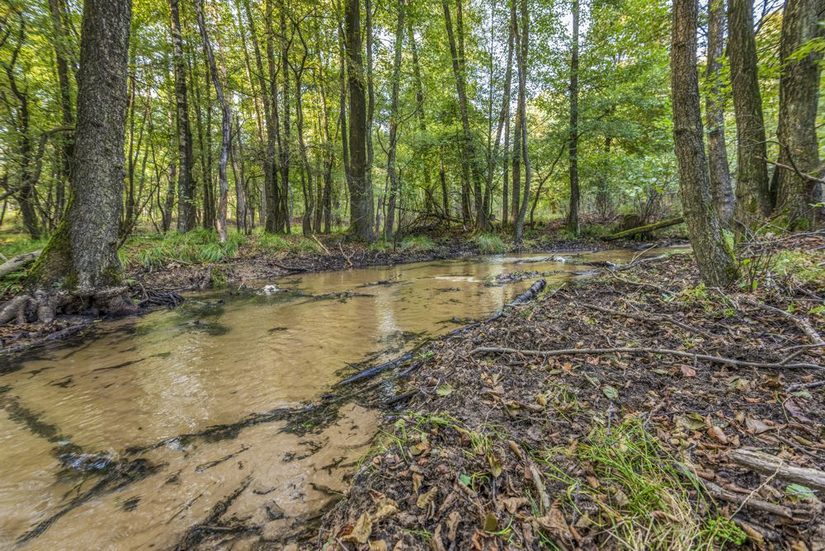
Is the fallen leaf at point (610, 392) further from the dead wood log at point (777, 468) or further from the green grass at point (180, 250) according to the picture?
the green grass at point (180, 250)

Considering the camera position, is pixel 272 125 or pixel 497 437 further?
pixel 272 125

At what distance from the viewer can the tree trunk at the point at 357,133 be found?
12711mm

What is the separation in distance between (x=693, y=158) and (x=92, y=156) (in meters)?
8.43

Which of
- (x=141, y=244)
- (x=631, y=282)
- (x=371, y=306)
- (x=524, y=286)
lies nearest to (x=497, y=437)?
(x=631, y=282)

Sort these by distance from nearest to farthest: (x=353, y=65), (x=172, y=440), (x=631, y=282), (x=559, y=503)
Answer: (x=559, y=503) < (x=172, y=440) < (x=631, y=282) < (x=353, y=65)

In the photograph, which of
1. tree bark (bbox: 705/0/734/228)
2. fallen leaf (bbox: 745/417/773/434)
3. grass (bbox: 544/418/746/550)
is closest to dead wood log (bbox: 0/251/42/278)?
grass (bbox: 544/418/746/550)

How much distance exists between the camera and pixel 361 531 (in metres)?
1.46

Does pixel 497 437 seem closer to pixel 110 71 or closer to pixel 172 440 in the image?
pixel 172 440

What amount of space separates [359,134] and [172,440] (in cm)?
1275

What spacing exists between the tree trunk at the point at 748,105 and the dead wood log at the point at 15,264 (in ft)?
39.9

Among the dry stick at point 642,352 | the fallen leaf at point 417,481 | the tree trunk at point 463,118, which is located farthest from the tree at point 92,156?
the tree trunk at point 463,118

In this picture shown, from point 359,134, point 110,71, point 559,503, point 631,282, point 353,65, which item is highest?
point 353,65

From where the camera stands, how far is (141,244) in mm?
9750

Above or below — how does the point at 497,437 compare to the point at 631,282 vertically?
below
